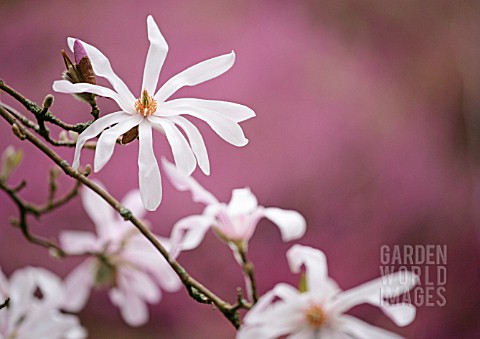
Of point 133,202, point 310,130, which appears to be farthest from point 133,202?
point 310,130

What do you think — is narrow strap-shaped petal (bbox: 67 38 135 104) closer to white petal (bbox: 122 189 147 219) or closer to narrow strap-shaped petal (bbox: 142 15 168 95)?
narrow strap-shaped petal (bbox: 142 15 168 95)

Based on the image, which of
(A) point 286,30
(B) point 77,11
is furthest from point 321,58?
(B) point 77,11

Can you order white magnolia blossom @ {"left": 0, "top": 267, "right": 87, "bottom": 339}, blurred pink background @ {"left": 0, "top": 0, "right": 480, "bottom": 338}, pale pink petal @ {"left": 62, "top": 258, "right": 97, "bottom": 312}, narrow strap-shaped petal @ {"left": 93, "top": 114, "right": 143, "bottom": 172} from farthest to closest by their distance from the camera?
blurred pink background @ {"left": 0, "top": 0, "right": 480, "bottom": 338} < pale pink petal @ {"left": 62, "top": 258, "right": 97, "bottom": 312} < white magnolia blossom @ {"left": 0, "top": 267, "right": 87, "bottom": 339} < narrow strap-shaped petal @ {"left": 93, "top": 114, "right": 143, "bottom": 172}

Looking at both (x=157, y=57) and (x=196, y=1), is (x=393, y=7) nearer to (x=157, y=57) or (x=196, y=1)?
(x=196, y=1)

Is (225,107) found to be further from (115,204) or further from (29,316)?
(29,316)

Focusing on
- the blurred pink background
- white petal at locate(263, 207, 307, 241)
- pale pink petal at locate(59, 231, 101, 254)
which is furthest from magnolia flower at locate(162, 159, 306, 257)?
the blurred pink background

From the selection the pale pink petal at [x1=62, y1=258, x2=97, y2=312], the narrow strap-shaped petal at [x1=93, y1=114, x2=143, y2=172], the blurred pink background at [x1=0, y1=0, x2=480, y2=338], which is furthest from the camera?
the blurred pink background at [x1=0, y1=0, x2=480, y2=338]
